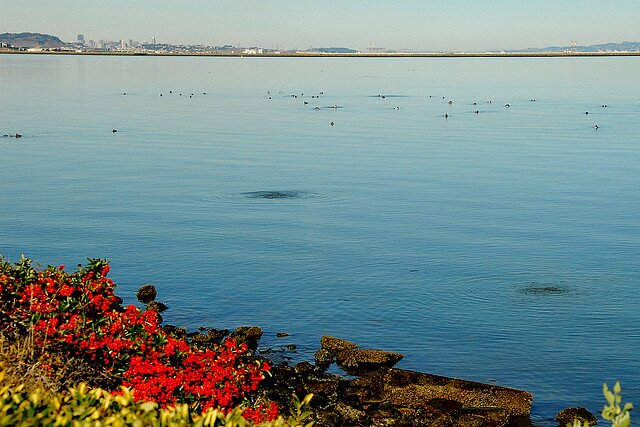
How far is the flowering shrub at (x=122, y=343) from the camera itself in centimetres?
2169

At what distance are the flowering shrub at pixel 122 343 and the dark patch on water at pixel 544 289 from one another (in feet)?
60.0

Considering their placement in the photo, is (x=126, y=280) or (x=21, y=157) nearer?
(x=126, y=280)

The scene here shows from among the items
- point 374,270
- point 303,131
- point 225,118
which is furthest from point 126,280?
point 225,118

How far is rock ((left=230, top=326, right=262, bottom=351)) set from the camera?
32094mm

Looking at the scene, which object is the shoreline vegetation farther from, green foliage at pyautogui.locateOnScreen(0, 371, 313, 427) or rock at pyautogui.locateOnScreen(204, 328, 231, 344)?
green foliage at pyautogui.locateOnScreen(0, 371, 313, 427)

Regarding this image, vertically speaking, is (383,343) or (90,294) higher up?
(90,294)

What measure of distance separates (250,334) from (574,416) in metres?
12.2

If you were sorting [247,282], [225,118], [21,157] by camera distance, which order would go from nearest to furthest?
[247,282] < [21,157] < [225,118]

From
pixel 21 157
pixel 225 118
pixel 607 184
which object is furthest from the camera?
pixel 225 118

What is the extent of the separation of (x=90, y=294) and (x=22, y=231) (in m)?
27.8

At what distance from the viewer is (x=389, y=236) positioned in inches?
1960

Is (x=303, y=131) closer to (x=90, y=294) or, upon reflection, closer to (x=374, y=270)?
(x=374, y=270)

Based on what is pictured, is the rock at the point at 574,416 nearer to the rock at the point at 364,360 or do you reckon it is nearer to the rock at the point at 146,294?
the rock at the point at 364,360

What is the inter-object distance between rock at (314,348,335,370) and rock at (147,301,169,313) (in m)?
7.77
